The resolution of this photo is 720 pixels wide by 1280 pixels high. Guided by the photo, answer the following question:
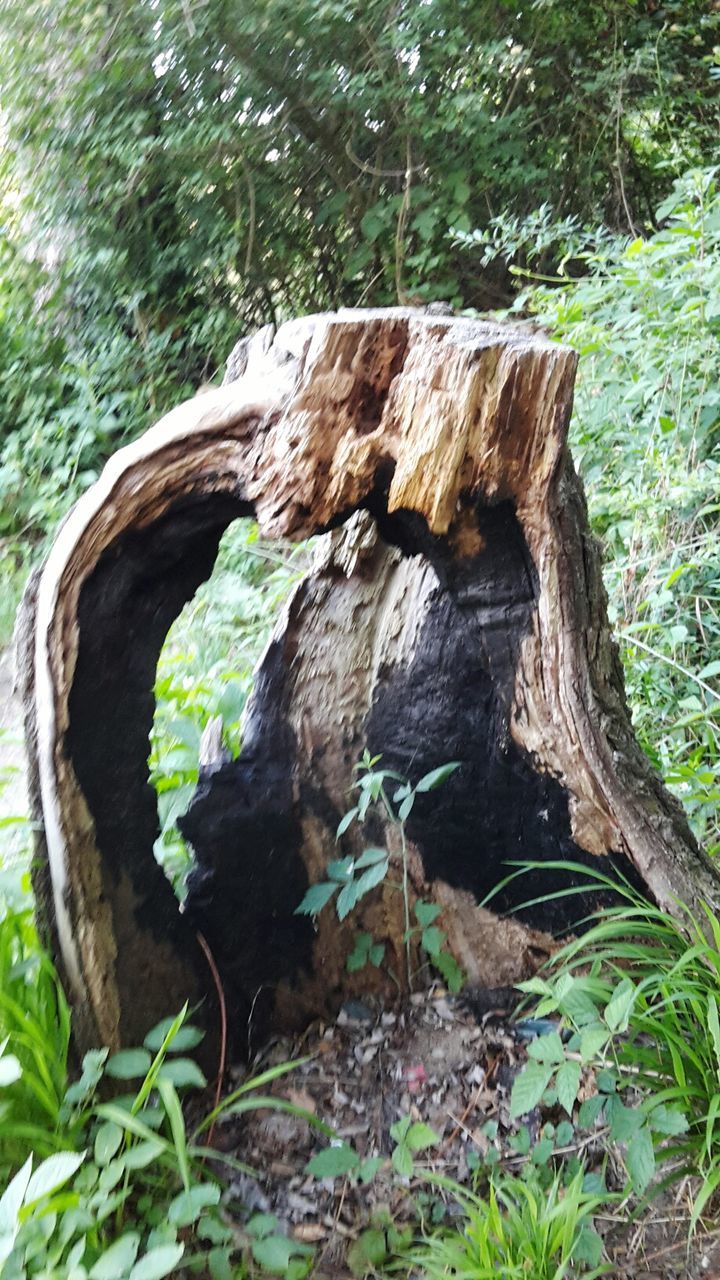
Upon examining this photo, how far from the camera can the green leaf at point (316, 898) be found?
1781mm

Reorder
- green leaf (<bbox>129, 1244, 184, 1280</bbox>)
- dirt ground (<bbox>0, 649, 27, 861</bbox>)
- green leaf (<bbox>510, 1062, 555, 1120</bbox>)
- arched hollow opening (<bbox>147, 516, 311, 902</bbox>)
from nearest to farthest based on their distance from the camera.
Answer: green leaf (<bbox>129, 1244, 184, 1280</bbox>) → green leaf (<bbox>510, 1062, 555, 1120</bbox>) → arched hollow opening (<bbox>147, 516, 311, 902</bbox>) → dirt ground (<bbox>0, 649, 27, 861</bbox>)

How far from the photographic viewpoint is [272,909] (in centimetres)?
187

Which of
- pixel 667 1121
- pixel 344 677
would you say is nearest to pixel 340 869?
pixel 344 677

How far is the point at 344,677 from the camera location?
1931 millimetres

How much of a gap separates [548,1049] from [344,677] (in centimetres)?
84

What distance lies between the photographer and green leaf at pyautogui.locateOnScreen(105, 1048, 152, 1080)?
146 centimetres

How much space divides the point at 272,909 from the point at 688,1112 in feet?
2.85

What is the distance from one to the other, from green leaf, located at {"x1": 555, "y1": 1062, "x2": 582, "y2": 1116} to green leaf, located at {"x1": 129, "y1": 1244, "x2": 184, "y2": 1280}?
59 centimetres

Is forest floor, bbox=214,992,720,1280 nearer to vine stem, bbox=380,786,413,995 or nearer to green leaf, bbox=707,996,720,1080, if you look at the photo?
vine stem, bbox=380,786,413,995

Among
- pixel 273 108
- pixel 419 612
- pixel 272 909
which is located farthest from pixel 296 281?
pixel 272 909

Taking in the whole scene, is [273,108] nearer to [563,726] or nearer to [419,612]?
[419,612]

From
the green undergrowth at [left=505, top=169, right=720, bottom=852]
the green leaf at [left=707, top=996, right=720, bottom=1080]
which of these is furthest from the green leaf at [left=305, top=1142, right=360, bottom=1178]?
the green undergrowth at [left=505, top=169, right=720, bottom=852]

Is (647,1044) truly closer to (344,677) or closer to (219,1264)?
(219,1264)

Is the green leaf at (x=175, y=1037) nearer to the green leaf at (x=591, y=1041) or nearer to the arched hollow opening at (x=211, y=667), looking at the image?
the arched hollow opening at (x=211, y=667)
